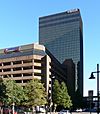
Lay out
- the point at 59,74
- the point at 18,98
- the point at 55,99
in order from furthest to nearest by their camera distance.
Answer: the point at 59,74
the point at 55,99
the point at 18,98

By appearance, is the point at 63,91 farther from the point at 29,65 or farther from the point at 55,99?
the point at 29,65

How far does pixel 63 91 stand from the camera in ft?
407

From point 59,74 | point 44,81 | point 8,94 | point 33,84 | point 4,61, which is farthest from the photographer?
point 59,74

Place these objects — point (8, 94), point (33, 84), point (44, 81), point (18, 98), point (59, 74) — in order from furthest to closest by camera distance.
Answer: point (59, 74)
point (44, 81)
point (33, 84)
point (18, 98)
point (8, 94)

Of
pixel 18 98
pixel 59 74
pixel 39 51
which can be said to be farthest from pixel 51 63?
pixel 18 98

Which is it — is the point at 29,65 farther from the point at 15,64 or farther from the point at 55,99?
the point at 55,99

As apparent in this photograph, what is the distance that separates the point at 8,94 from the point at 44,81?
213 feet

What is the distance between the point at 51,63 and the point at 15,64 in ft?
53.0

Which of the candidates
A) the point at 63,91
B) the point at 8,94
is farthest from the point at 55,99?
the point at 8,94

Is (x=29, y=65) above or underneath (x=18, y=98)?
above

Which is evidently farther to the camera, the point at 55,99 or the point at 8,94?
the point at 55,99

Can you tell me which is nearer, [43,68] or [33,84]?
[33,84]

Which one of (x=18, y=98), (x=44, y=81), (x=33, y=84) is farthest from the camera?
(x=44, y=81)

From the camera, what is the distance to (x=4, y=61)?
156 meters
